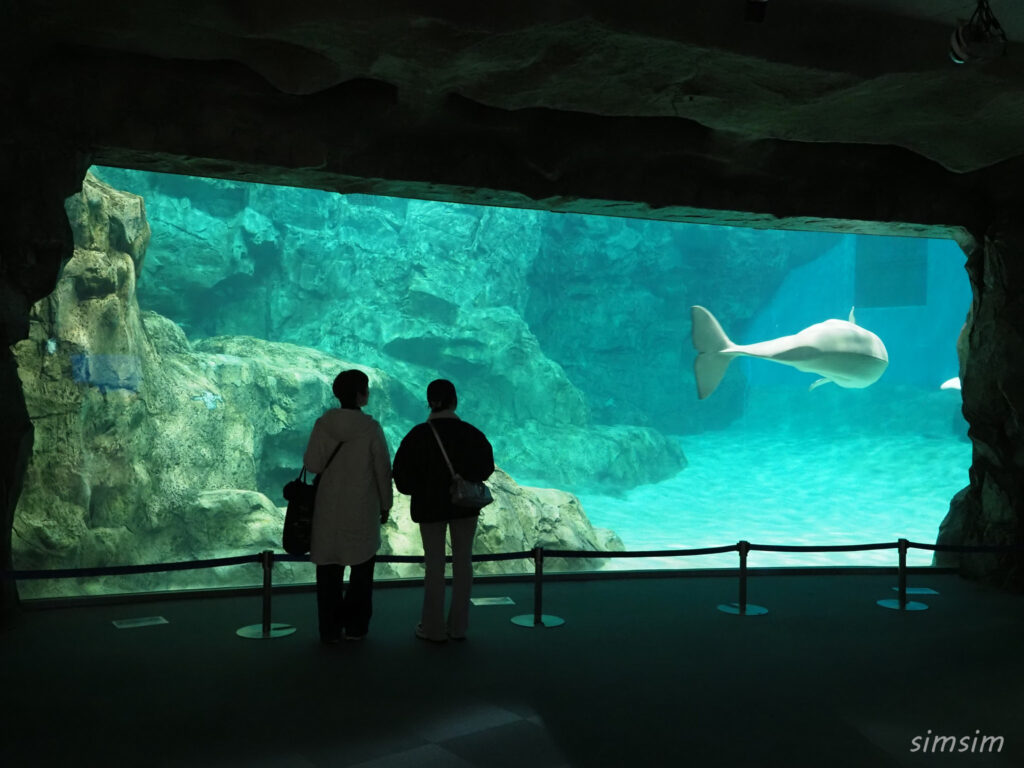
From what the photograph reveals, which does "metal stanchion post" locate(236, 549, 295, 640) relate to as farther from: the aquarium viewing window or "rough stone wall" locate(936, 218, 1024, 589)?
the aquarium viewing window

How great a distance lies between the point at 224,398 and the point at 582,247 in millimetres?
31927

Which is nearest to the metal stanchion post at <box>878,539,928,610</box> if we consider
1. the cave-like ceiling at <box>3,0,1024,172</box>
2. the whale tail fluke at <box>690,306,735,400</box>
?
the cave-like ceiling at <box>3,0,1024,172</box>

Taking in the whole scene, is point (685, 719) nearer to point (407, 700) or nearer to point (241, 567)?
point (407, 700)

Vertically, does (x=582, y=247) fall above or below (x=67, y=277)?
above

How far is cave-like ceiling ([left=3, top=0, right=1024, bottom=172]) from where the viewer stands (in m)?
4.44

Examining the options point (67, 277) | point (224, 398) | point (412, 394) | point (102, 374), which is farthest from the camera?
point (412, 394)

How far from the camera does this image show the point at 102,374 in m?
13.2

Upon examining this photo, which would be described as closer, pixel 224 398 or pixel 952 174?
pixel 952 174

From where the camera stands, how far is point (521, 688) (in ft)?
14.5

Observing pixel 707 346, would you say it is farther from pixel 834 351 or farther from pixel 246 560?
pixel 246 560

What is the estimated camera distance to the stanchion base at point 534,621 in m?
5.80

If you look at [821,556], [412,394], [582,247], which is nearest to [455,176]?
[821,556]

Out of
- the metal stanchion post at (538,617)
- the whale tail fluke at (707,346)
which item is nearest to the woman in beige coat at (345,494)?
the metal stanchion post at (538,617)

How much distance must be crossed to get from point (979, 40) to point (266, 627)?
19.8 ft
